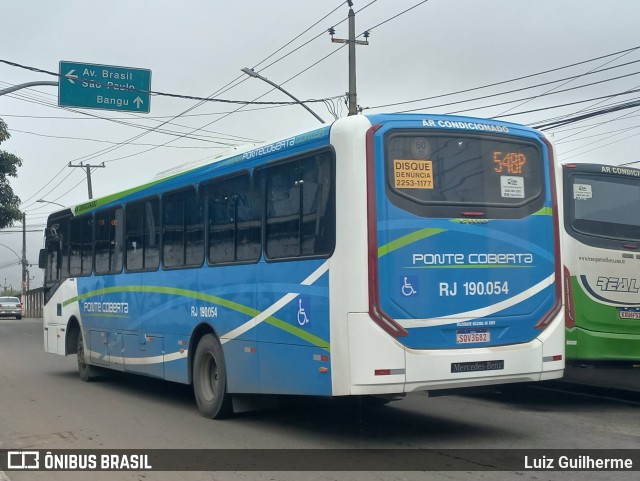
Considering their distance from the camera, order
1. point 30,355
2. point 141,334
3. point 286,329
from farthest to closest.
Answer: point 30,355
point 141,334
point 286,329

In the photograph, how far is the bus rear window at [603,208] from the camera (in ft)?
37.6

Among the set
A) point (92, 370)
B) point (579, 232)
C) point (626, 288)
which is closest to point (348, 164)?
point (579, 232)

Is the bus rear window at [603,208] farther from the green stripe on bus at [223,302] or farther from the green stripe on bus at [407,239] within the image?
→ the green stripe on bus at [223,302]

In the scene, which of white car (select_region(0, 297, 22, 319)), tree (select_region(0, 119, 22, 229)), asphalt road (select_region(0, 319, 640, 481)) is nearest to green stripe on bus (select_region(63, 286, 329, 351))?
asphalt road (select_region(0, 319, 640, 481))

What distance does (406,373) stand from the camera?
7836 millimetres

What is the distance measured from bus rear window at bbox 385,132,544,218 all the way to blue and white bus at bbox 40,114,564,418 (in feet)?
0.05

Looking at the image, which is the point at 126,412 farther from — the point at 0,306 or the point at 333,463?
the point at 0,306

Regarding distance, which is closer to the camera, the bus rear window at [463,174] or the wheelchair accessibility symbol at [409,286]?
the wheelchair accessibility symbol at [409,286]

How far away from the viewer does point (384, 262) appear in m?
7.88

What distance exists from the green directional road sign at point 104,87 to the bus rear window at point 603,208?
1121cm

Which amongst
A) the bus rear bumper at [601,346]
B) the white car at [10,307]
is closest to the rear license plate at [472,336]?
the bus rear bumper at [601,346]

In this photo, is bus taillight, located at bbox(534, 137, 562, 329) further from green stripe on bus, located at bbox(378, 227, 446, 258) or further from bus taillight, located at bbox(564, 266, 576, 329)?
bus taillight, located at bbox(564, 266, 576, 329)

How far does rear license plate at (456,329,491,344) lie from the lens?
8.15 m

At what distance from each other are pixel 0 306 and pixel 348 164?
52.7m
